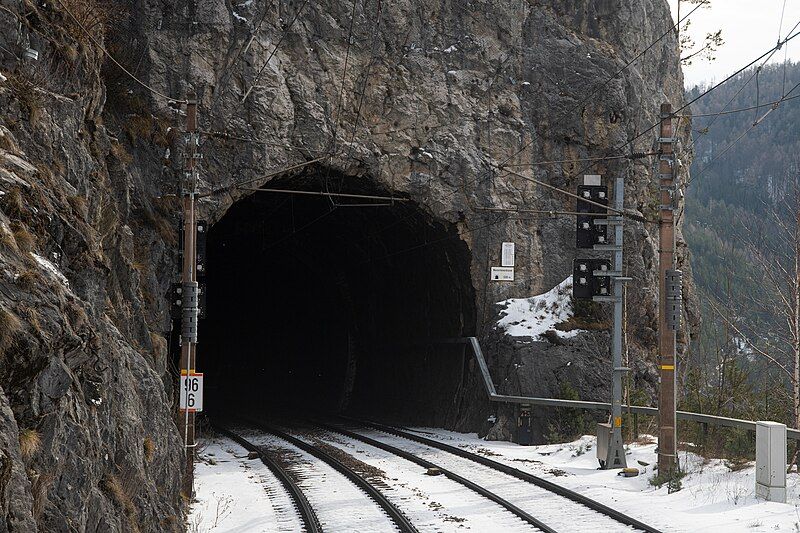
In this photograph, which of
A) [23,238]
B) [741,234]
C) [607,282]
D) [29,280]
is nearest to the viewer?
[29,280]

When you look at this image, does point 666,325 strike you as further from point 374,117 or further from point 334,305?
point 334,305

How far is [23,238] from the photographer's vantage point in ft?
27.0

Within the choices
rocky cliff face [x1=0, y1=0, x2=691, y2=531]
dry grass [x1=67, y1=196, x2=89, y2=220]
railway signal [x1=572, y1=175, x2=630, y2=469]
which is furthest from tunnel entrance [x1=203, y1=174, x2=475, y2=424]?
dry grass [x1=67, y1=196, x2=89, y2=220]

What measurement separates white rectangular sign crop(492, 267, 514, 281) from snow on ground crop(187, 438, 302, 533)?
971cm

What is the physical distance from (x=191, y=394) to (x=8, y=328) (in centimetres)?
887

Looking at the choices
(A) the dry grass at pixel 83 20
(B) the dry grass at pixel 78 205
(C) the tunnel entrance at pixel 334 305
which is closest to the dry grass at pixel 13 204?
(B) the dry grass at pixel 78 205

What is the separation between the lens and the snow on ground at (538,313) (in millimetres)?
25875

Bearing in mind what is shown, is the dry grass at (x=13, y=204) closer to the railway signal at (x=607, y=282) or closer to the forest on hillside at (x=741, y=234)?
the railway signal at (x=607, y=282)

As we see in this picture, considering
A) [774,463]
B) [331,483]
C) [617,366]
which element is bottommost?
[331,483]

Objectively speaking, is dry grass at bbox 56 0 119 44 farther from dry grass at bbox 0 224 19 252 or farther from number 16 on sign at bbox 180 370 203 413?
dry grass at bbox 0 224 19 252

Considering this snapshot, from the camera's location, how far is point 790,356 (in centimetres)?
2123

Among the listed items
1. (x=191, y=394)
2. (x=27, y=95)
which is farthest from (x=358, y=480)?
(x=27, y=95)

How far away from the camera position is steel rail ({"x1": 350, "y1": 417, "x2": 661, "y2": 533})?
12594 millimetres

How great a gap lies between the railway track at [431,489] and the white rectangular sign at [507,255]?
5.89 meters
